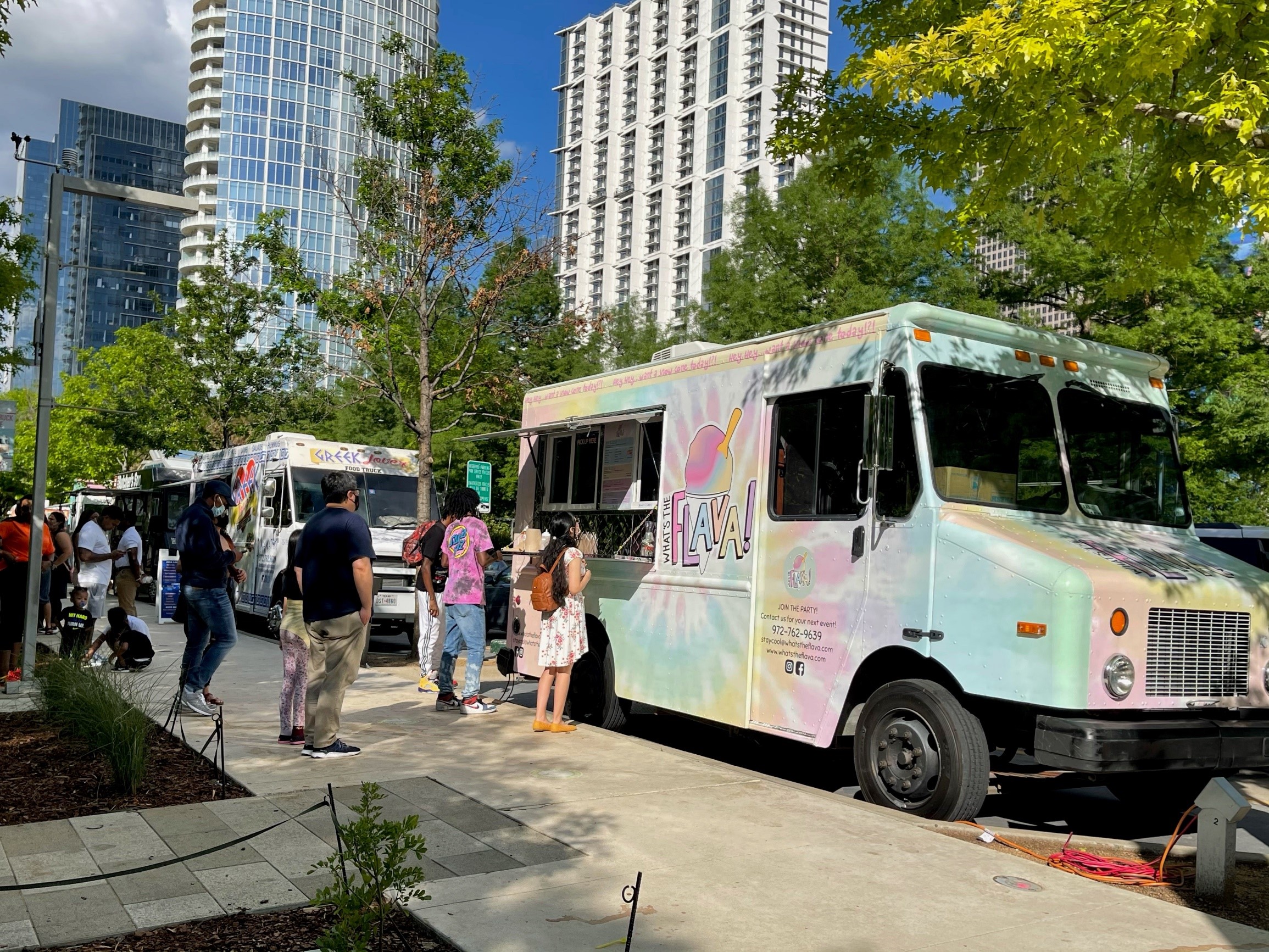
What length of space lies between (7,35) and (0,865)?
6525mm

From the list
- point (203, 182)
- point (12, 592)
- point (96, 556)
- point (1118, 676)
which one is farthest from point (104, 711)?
point (203, 182)

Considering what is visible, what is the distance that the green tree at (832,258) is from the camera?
76.5 ft

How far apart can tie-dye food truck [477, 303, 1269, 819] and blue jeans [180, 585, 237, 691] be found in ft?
10.3

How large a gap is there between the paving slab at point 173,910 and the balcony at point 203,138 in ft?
382

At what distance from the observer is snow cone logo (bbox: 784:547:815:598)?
7.41 metres

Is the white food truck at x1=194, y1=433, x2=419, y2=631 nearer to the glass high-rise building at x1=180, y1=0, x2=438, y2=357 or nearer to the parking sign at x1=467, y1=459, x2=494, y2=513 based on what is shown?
the parking sign at x1=467, y1=459, x2=494, y2=513

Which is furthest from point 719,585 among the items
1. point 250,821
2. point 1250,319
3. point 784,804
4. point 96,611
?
point 1250,319

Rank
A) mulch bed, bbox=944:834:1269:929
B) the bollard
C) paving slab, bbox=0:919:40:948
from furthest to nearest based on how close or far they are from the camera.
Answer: the bollard < mulch bed, bbox=944:834:1269:929 < paving slab, bbox=0:919:40:948

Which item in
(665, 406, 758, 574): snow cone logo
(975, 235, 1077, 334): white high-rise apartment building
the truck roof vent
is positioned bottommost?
(665, 406, 758, 574): snow cone logo

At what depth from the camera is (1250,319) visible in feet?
61.0

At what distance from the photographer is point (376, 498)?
1723cm

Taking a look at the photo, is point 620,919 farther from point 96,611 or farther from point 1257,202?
point 96,611

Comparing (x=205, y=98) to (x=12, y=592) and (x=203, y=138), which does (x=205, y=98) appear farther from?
(x=12, y=592)

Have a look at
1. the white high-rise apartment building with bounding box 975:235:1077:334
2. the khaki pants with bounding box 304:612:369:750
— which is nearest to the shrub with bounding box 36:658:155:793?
the khaki pants with bounding box 304:612:369:750
